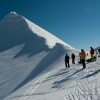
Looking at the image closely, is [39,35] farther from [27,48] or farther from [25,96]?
[25,96]

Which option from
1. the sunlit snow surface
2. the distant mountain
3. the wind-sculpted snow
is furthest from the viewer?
the distant mountain

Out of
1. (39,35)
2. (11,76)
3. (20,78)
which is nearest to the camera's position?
(20,78)

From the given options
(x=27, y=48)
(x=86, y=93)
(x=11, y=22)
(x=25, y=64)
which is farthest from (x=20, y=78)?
(x=11, y=22)

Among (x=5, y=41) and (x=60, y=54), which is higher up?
(x=5, y=41)

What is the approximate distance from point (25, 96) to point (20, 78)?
109 ft

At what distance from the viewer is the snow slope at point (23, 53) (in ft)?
166

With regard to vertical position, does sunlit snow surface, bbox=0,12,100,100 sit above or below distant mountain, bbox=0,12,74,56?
below

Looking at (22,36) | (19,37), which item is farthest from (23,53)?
(22,36)

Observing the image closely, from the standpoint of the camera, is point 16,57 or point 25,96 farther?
point 16,57

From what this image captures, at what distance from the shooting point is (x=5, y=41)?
9212 centimetres

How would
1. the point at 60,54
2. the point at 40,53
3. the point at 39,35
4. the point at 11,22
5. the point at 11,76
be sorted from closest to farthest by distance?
the point at 11,76 → the point at 60,54 → the point at 40,53 → the point at 39,35 → the point at 11,22

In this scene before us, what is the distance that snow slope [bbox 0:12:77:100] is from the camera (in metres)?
50.5

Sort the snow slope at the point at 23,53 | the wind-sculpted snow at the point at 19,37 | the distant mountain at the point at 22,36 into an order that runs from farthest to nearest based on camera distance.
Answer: the distant mountain at the point at 22,36 → the wind-sculpted snow at the point at 19,37 → the snow slope at the point at 23,53

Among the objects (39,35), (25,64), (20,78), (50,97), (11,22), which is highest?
(11,22)
